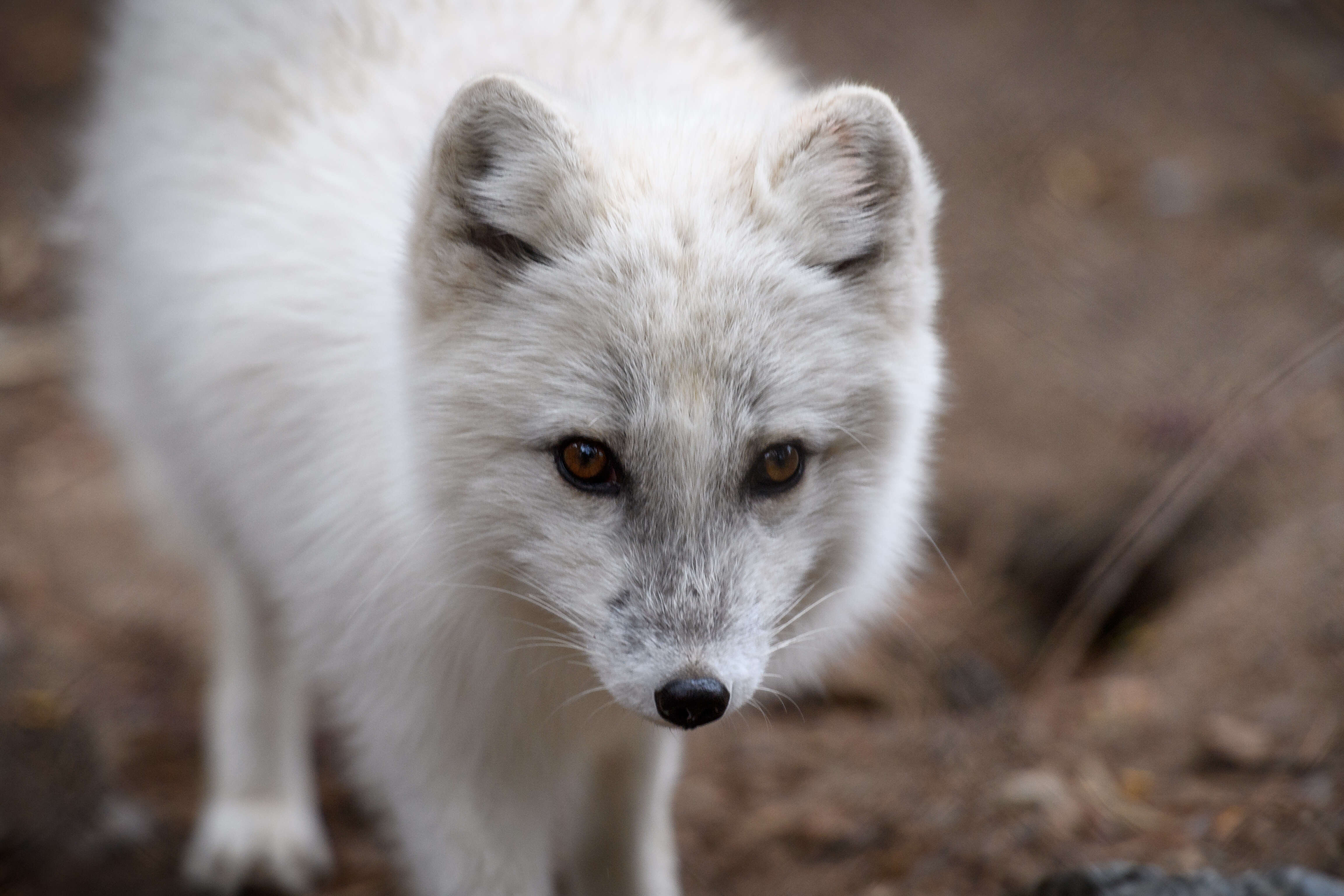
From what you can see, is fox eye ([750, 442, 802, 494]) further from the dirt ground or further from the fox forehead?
the dirt ground

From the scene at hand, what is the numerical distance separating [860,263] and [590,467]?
55 cm

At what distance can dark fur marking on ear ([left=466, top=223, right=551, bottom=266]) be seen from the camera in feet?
6.01

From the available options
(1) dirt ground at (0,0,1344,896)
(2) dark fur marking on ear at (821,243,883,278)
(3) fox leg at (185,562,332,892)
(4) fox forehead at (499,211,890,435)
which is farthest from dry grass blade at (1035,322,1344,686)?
(3) fox leg at (185,562,332,892)

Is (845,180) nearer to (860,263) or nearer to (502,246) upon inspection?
(860,263)

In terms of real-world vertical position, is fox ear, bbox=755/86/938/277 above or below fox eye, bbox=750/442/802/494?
above

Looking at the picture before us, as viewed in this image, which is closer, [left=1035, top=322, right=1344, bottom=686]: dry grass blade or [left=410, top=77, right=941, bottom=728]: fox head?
[left=410, top=77, right=941, bottom=728]: fox head

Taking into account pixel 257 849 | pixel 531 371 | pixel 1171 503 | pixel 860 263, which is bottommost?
pixel 257 849

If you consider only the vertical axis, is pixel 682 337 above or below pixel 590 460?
above

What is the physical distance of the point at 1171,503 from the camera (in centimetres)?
336

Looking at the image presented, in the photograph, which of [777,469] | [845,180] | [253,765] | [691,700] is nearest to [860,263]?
[845,180]

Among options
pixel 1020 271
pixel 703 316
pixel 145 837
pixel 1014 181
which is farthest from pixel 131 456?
pixel 1014 181

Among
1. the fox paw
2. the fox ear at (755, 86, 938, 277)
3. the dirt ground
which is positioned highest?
the fox ear at (755, 86, 938, 277)

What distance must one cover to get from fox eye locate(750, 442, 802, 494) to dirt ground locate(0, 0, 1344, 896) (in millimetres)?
1061

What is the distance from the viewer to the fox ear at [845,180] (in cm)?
178
